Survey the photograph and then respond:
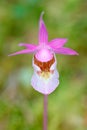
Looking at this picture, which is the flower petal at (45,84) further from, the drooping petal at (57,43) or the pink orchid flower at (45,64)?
the drooping petal at (57,43)

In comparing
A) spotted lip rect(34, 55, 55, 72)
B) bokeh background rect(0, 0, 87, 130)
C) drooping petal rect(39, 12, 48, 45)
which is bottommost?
bokeh background rect(0, 0, 87, 130)

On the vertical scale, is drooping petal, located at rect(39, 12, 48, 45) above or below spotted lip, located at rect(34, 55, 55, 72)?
above

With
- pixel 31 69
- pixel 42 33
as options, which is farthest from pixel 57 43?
pixel 31 69

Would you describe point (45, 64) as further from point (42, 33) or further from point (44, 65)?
point (42, 33)

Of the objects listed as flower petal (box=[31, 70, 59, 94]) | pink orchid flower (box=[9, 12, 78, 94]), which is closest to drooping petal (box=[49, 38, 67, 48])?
pink orchid flower (box=[9, 12, 78, 94])

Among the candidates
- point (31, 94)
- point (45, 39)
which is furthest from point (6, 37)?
point (45, 39)

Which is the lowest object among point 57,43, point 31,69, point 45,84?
point 31,69

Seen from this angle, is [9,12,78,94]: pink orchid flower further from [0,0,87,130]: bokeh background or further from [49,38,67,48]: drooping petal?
[0,0,87,130]: bokeh background

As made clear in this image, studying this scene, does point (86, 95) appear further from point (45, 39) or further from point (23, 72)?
point (45, 39)

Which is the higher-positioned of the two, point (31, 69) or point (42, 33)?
point (42, 33)

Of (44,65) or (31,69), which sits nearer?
(44,65)
